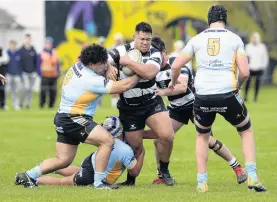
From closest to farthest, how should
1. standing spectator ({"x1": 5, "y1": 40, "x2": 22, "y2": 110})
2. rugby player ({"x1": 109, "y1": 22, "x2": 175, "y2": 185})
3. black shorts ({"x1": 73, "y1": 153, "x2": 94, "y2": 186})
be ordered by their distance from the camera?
black shorts ({"x1": 73, "y1": 153, "x2": 94, "y2": 186}) < rugby player ({"x1": 109, "y1": 22, "x2": 175, "y2": 185}) < standing spectator ({"x1": 5, "y1": 40, "x2": 22, "y2": 110})

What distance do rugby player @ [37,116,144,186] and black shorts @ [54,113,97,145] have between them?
38 centimetres

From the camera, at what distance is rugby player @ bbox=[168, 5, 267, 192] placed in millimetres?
9789

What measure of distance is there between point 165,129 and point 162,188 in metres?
0.78

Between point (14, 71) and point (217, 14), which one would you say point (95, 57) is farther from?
point (14, 71)

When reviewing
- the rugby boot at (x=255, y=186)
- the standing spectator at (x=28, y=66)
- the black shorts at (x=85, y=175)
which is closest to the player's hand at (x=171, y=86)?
the black shorts at (x=85, y=175)

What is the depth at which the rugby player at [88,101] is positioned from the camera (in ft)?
33.2

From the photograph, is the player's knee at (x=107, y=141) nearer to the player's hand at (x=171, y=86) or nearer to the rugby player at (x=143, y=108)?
the rugby player at (x=143, y=108)

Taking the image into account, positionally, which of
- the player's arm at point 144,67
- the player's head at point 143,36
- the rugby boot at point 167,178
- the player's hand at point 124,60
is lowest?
the rugby boot at point 167,178

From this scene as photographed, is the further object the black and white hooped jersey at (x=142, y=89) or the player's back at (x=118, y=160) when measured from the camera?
the black and white hooped jersey at (x=142, y=89)

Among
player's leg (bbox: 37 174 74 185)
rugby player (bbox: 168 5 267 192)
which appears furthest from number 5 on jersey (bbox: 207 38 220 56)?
player's leg (bbox: 37 174 74 185)

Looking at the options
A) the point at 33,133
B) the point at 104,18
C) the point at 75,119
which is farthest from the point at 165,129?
the point at 104,18

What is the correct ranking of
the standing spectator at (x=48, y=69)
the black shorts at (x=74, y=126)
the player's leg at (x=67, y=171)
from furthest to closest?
the standing spectator at (x=48, y=69)
the player's leg at (x=67, y=171)
the black shorts at (x=74, y=126)

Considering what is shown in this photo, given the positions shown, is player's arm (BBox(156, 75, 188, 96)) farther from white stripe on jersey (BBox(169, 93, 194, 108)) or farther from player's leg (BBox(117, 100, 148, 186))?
player's leg (BBox(117, 100, 148, 186))

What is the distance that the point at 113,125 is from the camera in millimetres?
10844
